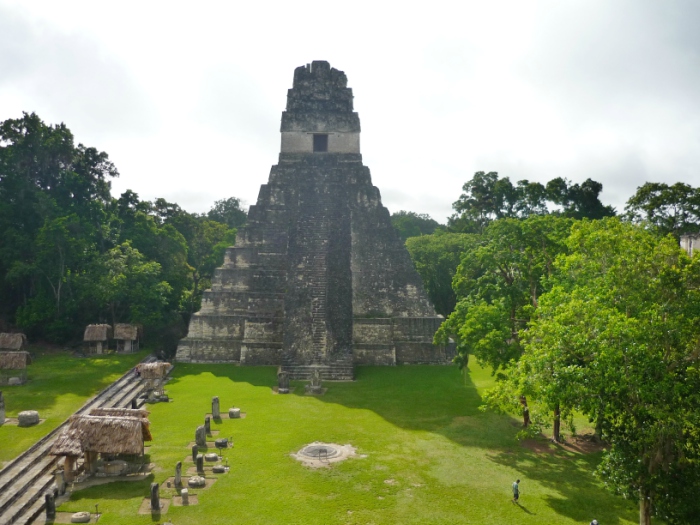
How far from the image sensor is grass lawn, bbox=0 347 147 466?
1338 cm

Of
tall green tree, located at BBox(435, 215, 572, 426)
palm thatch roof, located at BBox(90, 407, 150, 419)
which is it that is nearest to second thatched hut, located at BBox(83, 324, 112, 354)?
palm thatch roof, located at BBox(90, 407, 150, 419)

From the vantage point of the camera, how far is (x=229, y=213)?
5159cm

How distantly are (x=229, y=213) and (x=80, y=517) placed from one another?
4381 cm

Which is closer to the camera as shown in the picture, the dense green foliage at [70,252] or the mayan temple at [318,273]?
the mayan temple at [318,273]

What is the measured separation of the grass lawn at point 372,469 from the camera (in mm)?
9695

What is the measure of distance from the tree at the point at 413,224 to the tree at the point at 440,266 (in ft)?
47.2

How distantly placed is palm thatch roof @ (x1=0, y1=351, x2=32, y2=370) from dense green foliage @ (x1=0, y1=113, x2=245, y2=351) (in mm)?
6122

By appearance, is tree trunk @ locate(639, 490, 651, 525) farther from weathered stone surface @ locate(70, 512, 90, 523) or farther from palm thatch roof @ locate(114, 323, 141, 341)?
palm thatch roof @ locate(114, 323, 141, 341)

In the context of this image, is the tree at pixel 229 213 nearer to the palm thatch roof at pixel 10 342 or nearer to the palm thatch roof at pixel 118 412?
the palm thatch roof at pixel 10 342

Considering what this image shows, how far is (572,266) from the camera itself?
11297 millimetres

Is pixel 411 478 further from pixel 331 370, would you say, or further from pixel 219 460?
pixel 331 370

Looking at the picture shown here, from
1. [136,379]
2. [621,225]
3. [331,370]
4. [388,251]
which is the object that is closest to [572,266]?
[621,225]

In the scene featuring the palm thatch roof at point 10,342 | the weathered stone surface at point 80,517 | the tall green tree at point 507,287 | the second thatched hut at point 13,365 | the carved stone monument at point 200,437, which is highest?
the tall green tree at point 507,287

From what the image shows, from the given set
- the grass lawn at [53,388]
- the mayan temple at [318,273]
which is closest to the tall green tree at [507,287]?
the mayan temple at [318,273]
